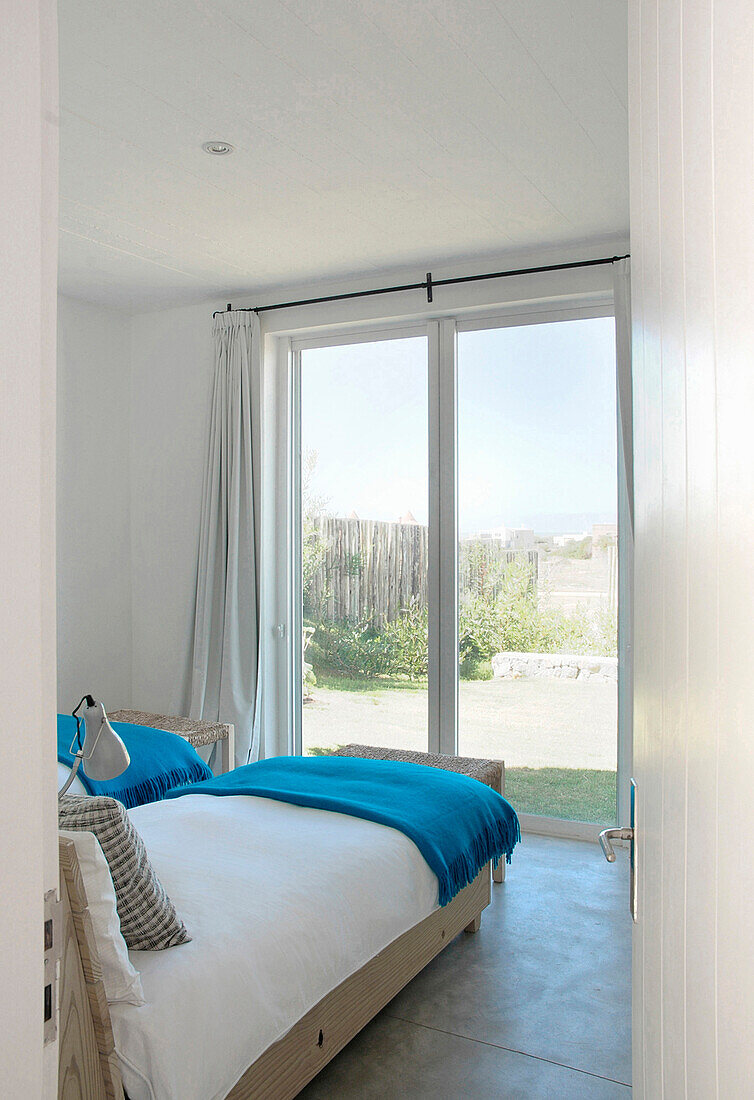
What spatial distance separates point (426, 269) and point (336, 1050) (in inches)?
142

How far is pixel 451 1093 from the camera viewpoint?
2240 millimetres

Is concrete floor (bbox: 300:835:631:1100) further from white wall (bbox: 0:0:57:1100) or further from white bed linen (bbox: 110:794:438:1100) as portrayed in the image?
white wall (bbox: 0:0:57:1100)

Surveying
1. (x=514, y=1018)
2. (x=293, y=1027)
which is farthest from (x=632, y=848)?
(x=514, y=1018)

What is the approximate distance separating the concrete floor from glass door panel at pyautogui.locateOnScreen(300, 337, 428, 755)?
4.88ft

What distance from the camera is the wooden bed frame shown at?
5.24ft

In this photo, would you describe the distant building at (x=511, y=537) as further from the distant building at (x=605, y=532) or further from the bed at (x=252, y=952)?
the bed at (x=252, y=952)

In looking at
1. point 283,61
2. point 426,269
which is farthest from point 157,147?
point 426,269

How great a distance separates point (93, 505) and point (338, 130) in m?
2.98

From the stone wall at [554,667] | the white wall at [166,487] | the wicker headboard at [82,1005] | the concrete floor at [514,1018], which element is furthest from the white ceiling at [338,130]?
the concrete floor at [514,1018]

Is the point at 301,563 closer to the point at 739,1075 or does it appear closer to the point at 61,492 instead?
the point at 61,492

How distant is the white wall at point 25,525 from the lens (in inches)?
32.7

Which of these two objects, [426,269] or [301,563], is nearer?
[426,269]

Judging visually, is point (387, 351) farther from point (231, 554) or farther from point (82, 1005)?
point (82, 1005)

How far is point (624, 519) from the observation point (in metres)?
4.11
